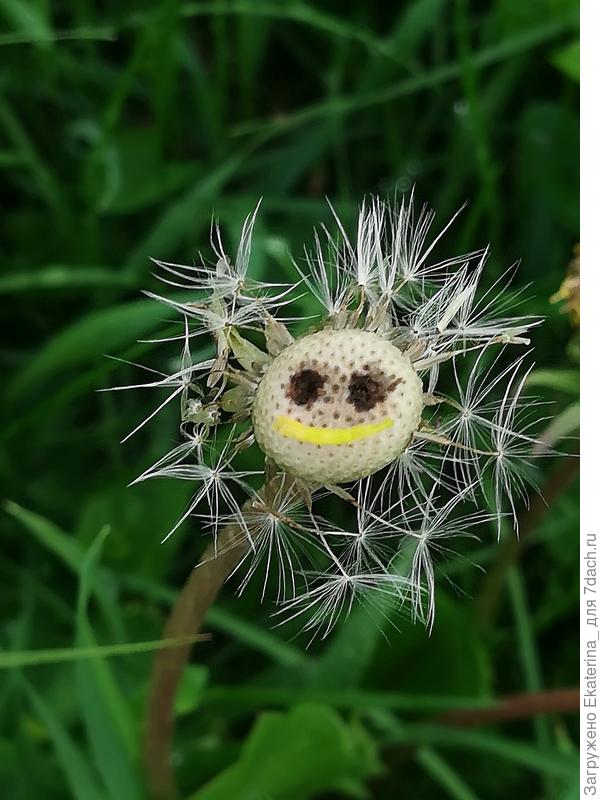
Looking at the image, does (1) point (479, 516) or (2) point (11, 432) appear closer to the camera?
(1) point (479, 516)

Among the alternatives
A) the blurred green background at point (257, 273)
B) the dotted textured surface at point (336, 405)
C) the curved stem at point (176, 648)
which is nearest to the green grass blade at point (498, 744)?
the blurred green background at point (257, 273)

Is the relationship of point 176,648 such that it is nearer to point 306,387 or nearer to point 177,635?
point 177,635

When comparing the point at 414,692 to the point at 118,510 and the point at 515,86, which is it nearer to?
the point at 118,510

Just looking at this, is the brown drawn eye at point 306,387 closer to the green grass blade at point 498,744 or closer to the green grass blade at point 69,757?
the green grass blade at point 69,757

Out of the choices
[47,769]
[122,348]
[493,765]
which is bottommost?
[47,769]

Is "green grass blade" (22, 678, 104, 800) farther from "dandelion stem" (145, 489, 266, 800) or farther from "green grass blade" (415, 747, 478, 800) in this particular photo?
"green grass blade" (415, 747, 478, 800)

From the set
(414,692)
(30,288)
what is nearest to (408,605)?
(414,692)
